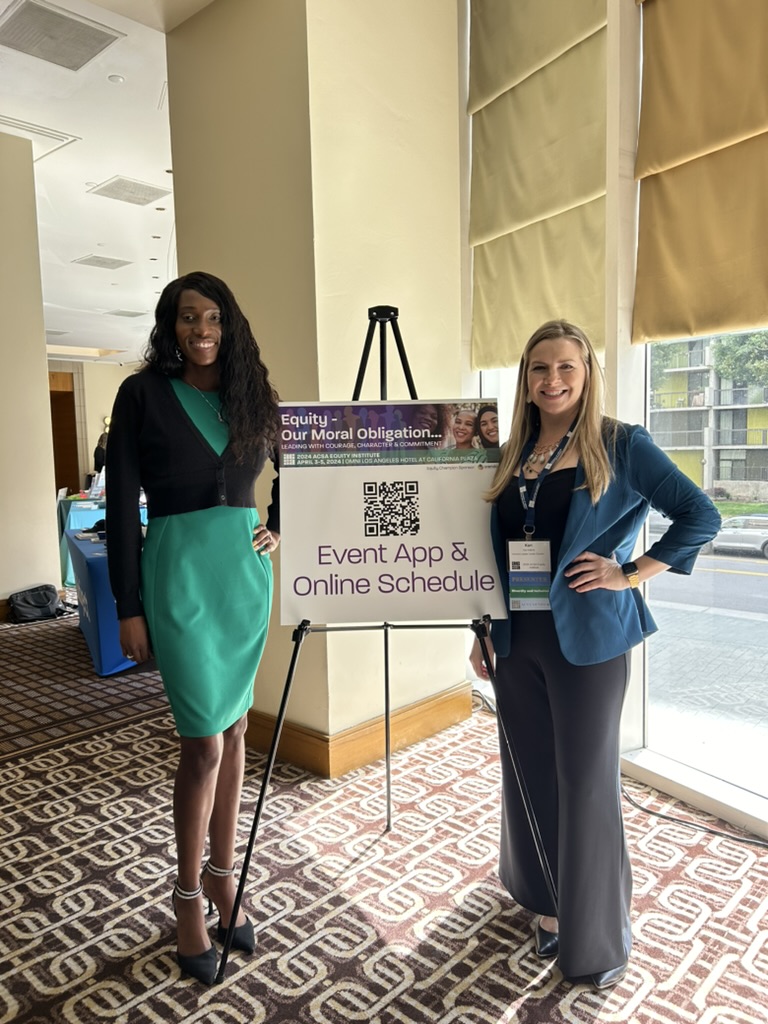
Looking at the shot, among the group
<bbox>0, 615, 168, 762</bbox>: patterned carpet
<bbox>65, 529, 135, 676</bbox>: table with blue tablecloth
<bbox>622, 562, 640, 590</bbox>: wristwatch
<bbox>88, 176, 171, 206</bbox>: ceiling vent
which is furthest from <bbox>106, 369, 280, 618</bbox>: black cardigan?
<bbox>88, 176, 171, 206</bbox>: ceiling vent

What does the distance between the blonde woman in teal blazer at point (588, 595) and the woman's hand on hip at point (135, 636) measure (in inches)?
36.9

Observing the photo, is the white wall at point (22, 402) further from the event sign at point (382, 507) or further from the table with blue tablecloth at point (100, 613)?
the event sign at point (382, 507)

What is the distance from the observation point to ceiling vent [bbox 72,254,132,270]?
9.05m

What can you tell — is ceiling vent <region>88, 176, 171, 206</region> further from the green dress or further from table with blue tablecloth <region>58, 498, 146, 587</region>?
the green dress

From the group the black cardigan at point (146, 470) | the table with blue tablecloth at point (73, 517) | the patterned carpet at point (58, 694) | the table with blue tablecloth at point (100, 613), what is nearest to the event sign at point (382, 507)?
the black cardigan at point (146, 470)

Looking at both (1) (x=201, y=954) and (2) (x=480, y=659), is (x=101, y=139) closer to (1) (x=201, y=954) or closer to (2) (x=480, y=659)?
(2) (x=480, y=659)

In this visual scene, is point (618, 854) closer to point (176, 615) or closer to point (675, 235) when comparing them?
point (176, 615)

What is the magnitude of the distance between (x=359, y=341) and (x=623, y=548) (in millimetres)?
1631

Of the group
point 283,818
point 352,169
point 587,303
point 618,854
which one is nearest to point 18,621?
point 283,818

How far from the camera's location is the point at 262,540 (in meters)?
2.01

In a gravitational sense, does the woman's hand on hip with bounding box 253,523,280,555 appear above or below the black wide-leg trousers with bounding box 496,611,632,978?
above

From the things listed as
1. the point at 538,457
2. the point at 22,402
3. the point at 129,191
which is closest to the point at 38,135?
the point at 129,191

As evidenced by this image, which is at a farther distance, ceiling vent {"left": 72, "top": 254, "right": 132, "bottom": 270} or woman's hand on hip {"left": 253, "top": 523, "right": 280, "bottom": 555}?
ceiling vent {"left": 72, "top": 254, "right": 132, "bottom": 270}

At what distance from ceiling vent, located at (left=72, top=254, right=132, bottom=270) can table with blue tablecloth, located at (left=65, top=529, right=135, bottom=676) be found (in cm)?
541
